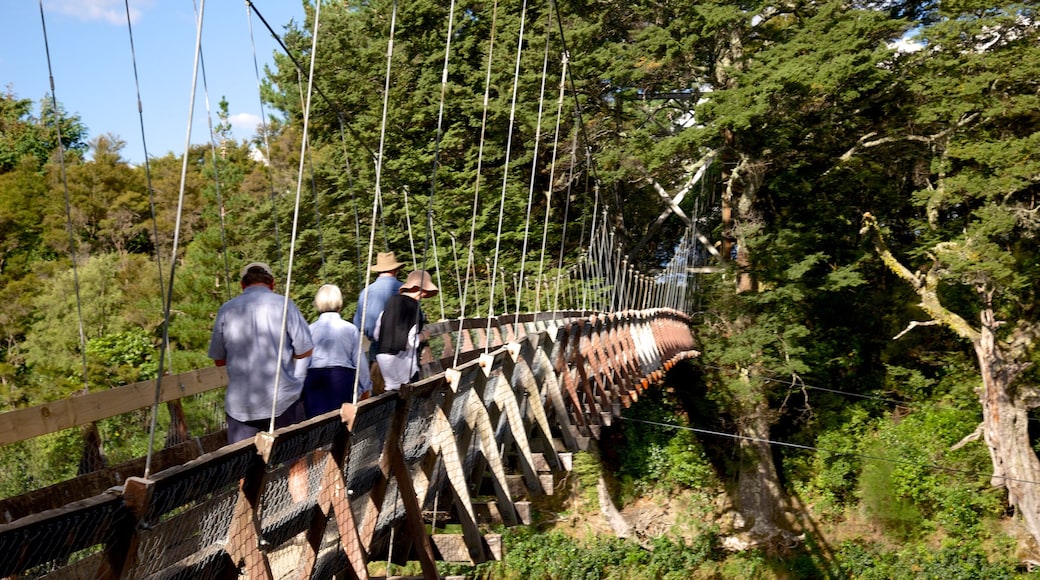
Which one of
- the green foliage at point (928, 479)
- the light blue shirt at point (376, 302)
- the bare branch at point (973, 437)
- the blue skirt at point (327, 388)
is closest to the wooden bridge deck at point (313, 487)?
the blue skirt at point (327, 388)

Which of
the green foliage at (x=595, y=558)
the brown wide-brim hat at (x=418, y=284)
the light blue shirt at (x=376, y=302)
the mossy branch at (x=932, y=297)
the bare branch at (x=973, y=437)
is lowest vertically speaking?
the green foliage at (x=595, y=558)

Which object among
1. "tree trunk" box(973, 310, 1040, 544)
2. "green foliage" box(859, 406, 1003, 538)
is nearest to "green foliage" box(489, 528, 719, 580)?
"green foliage" box(859, 406, 1003, 538)

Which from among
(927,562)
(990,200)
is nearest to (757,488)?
(927,562)

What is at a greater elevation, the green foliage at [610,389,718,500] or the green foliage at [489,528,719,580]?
the green foliage at [610,389,718,500]

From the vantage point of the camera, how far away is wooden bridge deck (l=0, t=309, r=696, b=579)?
66.9 inches

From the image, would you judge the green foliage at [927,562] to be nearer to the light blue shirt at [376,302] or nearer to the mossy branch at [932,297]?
the mossy branch at [932,297]

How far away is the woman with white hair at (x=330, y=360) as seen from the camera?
3453 millimetres

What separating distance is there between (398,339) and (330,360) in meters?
0.49

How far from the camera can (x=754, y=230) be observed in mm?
15664

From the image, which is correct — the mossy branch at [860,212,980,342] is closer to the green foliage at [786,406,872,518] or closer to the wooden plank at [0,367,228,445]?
the green foliage at [786,406,872,518]

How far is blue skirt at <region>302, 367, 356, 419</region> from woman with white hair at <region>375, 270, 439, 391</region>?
1.25ft

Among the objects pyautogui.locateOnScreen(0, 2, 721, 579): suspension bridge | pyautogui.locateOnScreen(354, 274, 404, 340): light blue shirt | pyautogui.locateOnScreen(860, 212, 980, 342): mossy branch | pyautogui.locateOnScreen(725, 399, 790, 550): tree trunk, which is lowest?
pyautogui.locateOnScreen(725, 399, 790, 550): tree trunk

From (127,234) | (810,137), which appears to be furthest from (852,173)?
(127,234)

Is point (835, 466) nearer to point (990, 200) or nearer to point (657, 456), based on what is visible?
point (657, 456)
